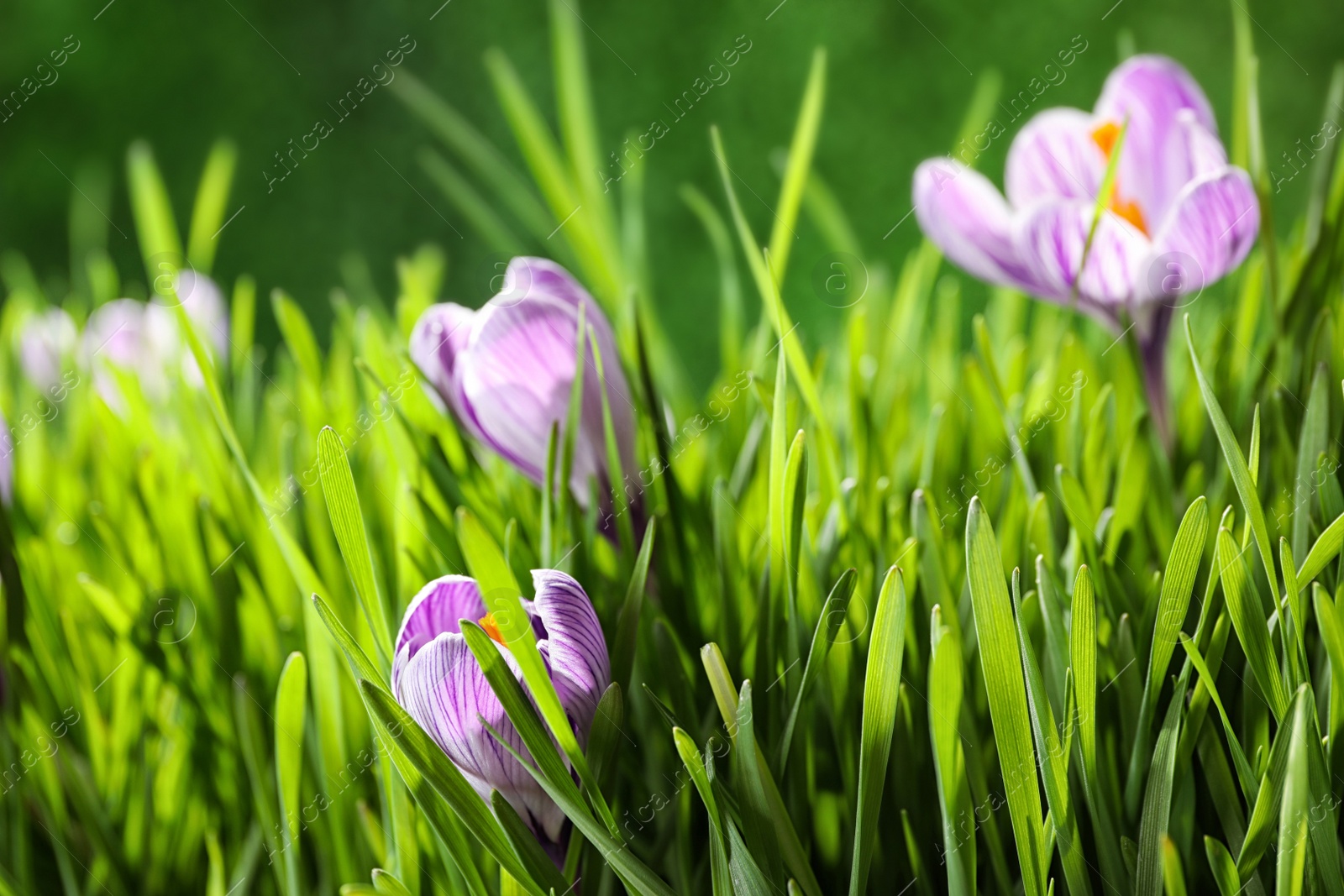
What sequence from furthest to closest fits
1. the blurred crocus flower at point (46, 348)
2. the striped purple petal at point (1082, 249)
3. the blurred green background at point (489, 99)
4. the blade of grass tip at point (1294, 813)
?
the blurred green background at point (489, 99), the blurred crocus flower at point (46, 348), the striped purple petal at point (1082, 249), the blade of grass tip at point (1294, 813)

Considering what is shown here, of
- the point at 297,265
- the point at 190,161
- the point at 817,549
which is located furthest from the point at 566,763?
the point at 190,161

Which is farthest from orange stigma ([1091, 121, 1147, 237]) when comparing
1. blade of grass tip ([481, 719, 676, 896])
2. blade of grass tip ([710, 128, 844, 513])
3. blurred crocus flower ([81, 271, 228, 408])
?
blurred crocus flower ([81, 271, 228, 408])

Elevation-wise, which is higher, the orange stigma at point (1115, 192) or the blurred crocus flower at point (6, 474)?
the blurred crocus flower at point (6, 474)

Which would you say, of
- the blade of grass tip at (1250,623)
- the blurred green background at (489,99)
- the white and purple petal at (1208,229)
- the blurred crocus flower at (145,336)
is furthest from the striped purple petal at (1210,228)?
the blurred green background at (489,99)

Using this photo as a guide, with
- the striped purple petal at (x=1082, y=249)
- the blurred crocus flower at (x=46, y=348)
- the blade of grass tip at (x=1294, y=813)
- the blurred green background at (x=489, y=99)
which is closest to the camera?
the blade of grass tip at (x=1294, y=813)

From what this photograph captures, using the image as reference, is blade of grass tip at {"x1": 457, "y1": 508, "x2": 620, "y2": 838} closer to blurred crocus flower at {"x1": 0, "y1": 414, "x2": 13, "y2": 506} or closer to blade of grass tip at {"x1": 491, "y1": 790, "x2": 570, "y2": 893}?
blade of grass tip at {"x1": 491, "y1": 790, "x2": 570, "y2": 893}

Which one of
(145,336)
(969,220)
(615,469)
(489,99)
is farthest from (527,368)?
(489,99)

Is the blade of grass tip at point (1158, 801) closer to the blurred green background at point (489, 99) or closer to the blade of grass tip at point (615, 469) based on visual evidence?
the blade of grass tip at point (615, 469)

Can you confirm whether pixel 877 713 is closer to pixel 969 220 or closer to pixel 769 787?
pixel 769 787
